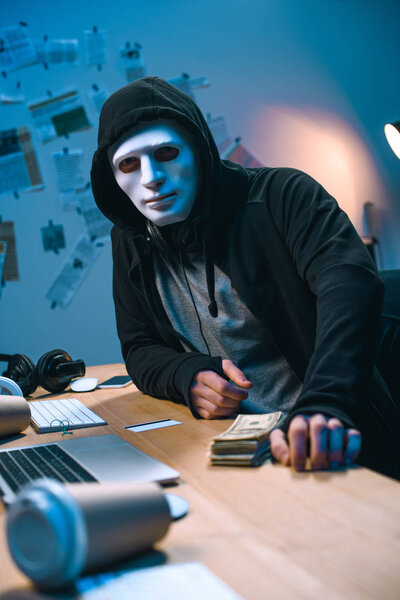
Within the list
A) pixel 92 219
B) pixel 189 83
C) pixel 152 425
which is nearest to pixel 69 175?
pixel 92 219

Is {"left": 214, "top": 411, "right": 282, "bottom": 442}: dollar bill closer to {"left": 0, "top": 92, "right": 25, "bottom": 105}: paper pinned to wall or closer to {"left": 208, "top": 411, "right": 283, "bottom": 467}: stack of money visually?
{"left": 208, "top": 411, "right": 283, "bottom": 467}: stack of money

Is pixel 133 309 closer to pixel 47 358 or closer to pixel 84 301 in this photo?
pixel 47 358

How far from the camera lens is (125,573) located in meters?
0.38

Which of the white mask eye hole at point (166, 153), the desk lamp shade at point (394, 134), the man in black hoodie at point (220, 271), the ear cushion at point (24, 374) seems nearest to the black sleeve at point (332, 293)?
the man in black hoodie at point (220, 271)

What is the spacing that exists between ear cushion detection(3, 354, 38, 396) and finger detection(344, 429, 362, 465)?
2.87 ft

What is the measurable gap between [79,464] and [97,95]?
6.78ft

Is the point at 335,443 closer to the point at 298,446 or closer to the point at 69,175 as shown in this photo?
the point at 298,446

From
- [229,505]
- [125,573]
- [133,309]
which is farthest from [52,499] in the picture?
[133,309]

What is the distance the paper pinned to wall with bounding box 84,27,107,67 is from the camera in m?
2.31

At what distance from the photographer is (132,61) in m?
2.37

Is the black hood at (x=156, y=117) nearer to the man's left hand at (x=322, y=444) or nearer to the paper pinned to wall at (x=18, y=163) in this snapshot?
the man's left hand at (x=322, y=444)

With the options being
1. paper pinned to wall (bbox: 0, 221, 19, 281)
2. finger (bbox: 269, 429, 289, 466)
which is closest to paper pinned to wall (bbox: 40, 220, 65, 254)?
paper pinned to wall (bbox: 0, 221, 19, 281)

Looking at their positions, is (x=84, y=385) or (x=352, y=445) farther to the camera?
(x=84, y=385)

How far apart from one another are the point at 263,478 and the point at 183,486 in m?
0.09
